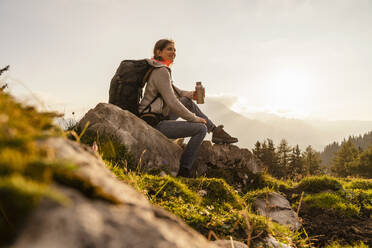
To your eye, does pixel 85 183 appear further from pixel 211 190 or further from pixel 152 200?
pixel 211 190

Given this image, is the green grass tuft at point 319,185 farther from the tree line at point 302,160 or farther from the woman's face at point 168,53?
the tree line at point 302,160

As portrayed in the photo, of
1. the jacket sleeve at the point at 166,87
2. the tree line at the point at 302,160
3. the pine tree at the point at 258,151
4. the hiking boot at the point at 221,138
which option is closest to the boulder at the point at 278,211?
the hiking boot at the point at 221,138

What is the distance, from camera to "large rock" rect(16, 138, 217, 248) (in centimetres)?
63

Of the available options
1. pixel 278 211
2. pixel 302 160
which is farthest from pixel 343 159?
pixel 278 211

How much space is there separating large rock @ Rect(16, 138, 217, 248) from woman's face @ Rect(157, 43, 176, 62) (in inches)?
250

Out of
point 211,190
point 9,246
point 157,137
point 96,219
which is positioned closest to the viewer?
point 9,246

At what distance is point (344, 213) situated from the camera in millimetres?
6207

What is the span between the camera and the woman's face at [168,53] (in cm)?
697

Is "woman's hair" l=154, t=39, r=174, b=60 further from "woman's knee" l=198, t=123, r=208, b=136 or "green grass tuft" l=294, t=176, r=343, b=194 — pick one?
"green grass tuft" l=294, t=176, r=343, b=194

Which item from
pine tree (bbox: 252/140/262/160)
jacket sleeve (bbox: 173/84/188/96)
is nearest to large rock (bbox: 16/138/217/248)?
jacket sleeve (bbox: 173/84/188/96)

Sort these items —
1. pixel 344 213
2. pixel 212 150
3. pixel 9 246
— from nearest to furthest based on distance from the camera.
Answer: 1. pixel 9 246
2. pixel 344 213
3. pixel 212 150

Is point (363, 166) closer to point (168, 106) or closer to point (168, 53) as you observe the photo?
point (168, 53)

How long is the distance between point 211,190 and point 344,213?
3.98 m

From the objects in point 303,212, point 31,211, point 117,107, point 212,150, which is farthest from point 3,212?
point 212,150
